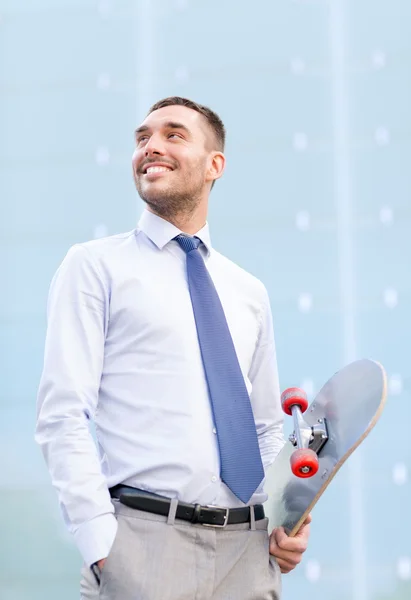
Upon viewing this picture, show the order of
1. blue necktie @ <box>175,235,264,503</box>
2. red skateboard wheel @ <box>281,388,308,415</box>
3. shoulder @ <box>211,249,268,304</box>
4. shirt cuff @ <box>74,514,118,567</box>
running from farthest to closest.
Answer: shoulder @ <box>211,249,268,304</box> → red skateboard wheel @ <box>281,388,308,415</box> → blue necktie @ <box>175,235,264,503</box> → shirt cuff @ <box>74,514,118,567</box>

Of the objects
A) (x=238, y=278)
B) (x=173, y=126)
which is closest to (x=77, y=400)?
(x=238, y=278)

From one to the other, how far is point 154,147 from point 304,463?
65 centimetres

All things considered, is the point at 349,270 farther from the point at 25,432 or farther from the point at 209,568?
the point at 209,568

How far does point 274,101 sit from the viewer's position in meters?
4.03

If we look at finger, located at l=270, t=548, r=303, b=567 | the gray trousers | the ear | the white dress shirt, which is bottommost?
finger, located at l=270, t=548, r=303, b=567

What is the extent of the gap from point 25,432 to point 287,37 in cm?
215

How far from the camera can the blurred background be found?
3596mm

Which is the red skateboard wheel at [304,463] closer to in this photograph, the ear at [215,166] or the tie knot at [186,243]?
the tie knot at [186,243]

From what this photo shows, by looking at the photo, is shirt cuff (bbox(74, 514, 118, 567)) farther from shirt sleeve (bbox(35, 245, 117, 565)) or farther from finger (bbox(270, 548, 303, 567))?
finger (bbox(270, 548, 303, 567))

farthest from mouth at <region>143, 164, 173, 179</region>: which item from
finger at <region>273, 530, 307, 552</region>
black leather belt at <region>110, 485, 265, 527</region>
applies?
finger at <region>273, 530, 307, 552</region>

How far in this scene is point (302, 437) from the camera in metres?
1.46

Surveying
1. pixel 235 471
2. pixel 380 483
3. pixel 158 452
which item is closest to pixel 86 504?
pixel 158 452

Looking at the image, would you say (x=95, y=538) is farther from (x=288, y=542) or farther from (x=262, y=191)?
(x=262, y=191)

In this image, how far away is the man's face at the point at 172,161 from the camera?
5.32ft
